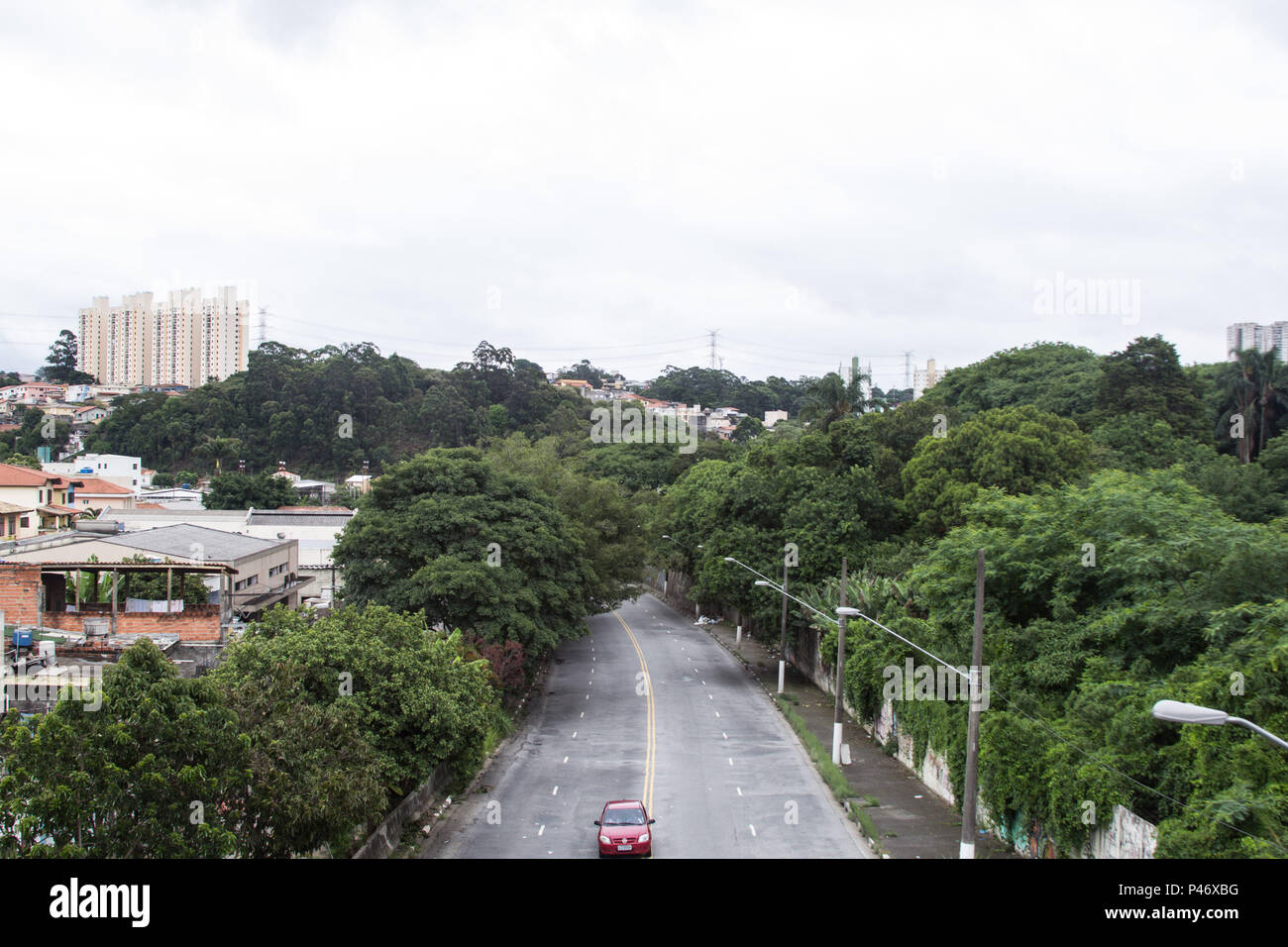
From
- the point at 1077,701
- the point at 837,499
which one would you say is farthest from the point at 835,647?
the point at 1077,701

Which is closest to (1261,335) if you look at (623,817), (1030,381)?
(1030,381)

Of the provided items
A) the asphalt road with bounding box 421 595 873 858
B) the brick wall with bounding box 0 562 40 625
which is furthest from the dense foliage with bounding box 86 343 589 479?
the brick wall with bounding box 0 562 40 625

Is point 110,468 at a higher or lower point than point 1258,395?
lower

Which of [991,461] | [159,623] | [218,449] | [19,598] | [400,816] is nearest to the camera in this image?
[400,816]

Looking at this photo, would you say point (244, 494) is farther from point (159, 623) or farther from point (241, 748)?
point (241, 748)

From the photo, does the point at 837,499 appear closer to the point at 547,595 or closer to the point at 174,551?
the point at 547,595

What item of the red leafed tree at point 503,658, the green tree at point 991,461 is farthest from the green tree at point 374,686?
the green tree at point 991,461

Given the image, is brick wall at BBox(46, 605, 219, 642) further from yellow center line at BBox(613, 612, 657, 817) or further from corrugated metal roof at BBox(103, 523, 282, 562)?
yellow center line at BBox(613, 612, 657, 817)
